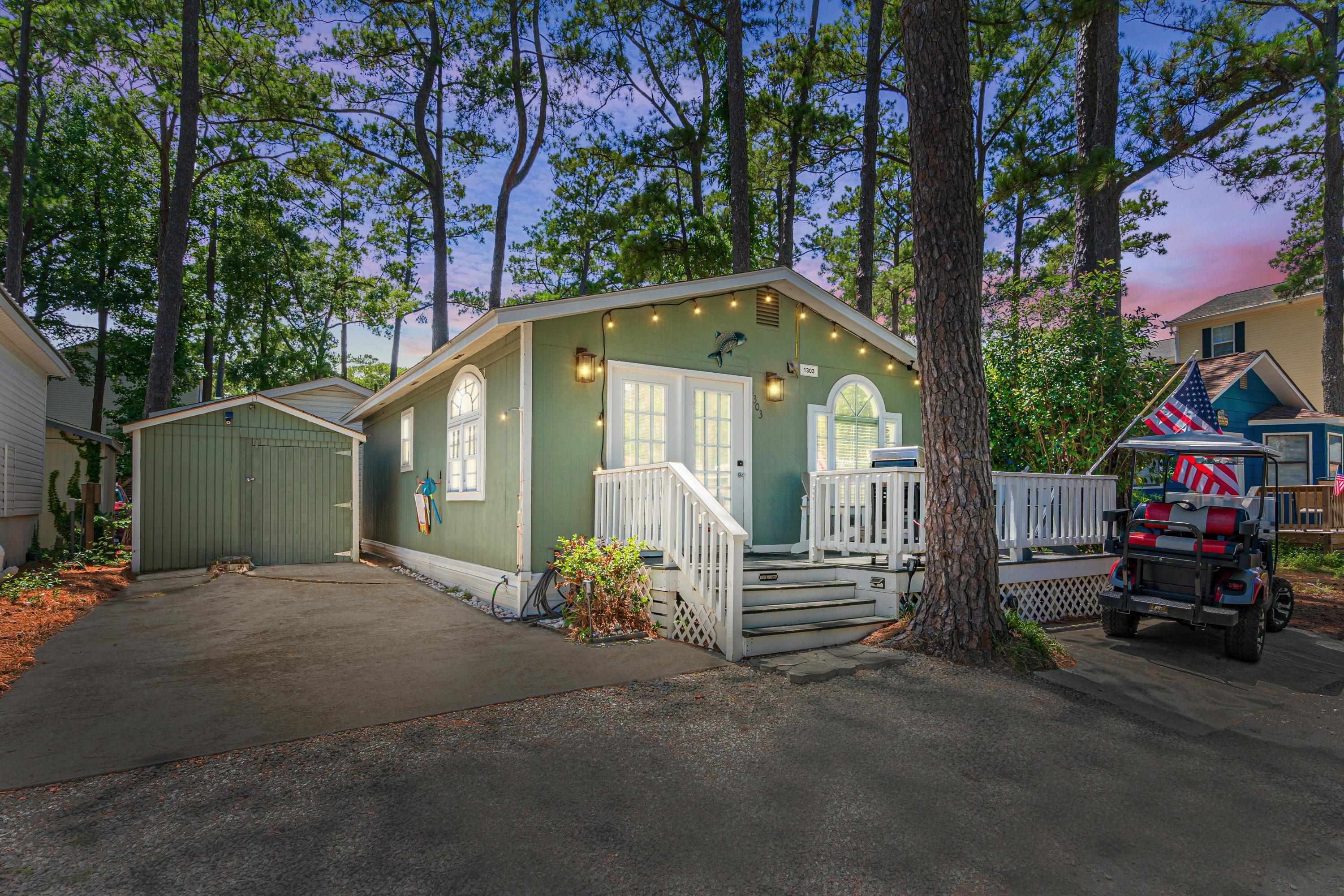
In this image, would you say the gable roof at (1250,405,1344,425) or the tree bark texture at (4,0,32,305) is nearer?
the gable roof at (1250,405,1344,425)

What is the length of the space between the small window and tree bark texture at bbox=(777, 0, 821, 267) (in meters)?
8.33

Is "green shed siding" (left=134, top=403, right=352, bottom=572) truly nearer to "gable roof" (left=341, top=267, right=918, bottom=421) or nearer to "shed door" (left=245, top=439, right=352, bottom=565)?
"shed door" (left=245, top=439, right=352, bottom=565)

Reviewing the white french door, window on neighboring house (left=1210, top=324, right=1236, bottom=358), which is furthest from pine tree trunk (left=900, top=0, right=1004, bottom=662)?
window on neighboring house (left=1210, top=324, right=1236, bottom=358)

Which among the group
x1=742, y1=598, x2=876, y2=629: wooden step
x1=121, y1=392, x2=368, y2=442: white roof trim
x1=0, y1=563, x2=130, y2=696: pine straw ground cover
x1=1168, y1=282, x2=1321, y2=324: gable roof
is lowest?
x1=0, y1=563, x2=130, y2=696: pine straw ground cover

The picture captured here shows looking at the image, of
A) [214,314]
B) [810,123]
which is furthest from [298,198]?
[810,123]

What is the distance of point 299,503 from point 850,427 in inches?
330

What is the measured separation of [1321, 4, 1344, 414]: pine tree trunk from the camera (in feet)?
44.8

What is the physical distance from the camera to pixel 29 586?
738 cm

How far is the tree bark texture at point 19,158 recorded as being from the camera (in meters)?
15.2

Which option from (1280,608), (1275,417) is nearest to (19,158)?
(1280,608)

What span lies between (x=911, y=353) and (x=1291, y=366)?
1700cm

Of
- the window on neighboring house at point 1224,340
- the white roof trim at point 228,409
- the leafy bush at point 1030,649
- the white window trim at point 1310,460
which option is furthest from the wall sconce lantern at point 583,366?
the window on neighboring house at point 1224,340

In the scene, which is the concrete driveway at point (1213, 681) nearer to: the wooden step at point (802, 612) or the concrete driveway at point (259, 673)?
the wooden step at point (802, 612)

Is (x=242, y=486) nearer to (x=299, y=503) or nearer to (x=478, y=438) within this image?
(x=299, y=503)
